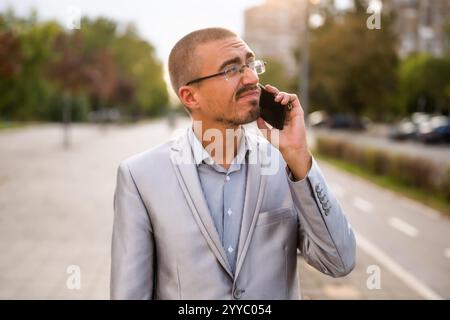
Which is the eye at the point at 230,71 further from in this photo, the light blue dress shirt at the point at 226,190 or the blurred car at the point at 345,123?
the blurred car at the point at 345,123

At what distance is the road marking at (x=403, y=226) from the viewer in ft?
29.1

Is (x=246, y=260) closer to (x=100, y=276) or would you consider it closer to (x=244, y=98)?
(x=244, y=98)

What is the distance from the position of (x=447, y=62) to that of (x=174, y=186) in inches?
2145

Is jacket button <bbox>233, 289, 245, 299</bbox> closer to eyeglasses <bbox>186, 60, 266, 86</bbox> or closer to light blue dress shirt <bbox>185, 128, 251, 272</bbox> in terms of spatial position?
light blue dress shirt <bbox>185, 128, 251, 272</bbox>

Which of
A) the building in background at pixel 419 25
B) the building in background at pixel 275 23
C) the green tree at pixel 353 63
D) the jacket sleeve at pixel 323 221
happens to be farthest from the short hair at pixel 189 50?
the building in background at pixel 419 25

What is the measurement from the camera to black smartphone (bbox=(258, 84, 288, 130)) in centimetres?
182

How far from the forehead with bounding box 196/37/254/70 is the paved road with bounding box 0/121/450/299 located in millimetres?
3458

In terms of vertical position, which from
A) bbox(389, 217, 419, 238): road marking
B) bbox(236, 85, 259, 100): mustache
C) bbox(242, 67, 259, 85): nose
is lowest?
bbox(389, 217, 419, 238): road marking

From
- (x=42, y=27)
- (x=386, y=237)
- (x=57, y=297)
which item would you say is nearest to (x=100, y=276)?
(x=57, y=297)

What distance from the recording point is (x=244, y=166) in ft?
6.48

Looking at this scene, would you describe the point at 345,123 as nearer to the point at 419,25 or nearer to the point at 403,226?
the point at 403,226

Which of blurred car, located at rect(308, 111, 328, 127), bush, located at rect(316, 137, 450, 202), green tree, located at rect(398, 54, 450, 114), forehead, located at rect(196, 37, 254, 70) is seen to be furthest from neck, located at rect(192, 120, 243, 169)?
green tree, located at rect(398, 54, 450, 114)

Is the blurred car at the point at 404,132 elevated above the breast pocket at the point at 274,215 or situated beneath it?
situated beneath

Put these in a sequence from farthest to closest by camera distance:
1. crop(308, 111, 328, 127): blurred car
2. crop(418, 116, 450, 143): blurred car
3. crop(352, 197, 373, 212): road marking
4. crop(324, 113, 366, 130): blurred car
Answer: crop(308, 111, 328, 127): blurred car
crop(324, 113, 366, 130): blurred car
crop(418, 116, 450, 143): blurred car
crop(352, 197, 373, 212): road marking
